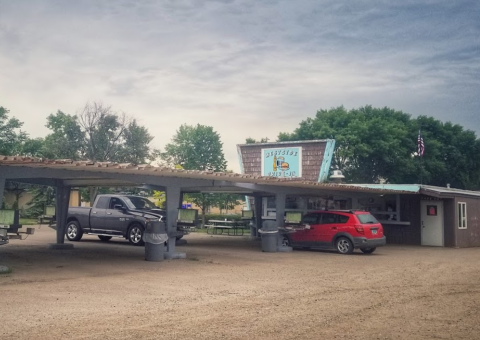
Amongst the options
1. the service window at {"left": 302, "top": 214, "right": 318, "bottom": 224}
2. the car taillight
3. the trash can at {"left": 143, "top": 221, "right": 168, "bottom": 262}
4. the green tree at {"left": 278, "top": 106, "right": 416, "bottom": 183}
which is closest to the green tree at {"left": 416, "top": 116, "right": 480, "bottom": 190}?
the green tree at {"left": 278, "top": 106, "right": 416, "bottom": 183}

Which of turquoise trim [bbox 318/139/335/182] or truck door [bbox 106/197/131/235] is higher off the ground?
turquoise trim [bbox 318/139/335/182]

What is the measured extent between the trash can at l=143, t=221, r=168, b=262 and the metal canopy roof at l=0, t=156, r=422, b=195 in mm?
1294

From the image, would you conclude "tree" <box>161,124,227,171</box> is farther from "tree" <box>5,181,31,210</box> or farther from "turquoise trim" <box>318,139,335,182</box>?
"turquoise trim" <box>318,139,335,182</box>

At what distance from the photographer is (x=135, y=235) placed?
20.6 m

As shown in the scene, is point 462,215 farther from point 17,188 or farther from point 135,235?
point 17,188

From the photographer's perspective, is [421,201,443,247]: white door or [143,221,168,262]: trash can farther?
[421,201,443,247]: white door

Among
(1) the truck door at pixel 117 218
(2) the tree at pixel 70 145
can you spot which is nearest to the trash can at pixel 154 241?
(1) the truck door at pixel 117 218

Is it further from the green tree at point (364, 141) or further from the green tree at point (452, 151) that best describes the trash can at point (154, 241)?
the green tree at point (452, 151)

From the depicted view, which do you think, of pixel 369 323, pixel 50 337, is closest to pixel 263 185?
pixel 369 323

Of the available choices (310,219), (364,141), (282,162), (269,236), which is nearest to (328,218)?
(310,219)

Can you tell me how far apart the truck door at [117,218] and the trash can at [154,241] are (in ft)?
16.4

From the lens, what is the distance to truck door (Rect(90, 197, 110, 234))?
69.6ft

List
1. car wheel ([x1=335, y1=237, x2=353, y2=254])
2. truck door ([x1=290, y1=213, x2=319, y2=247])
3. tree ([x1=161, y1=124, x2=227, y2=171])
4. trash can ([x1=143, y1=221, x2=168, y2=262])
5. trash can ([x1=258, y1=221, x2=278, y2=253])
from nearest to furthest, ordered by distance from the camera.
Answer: trash can ([x1=143, y1=221, x2=168, y2=262]) < car wheel ([x1=335, y1=237, x2=353, y2=254]) < trash can ([x1=258, y1=221, x2=278, y2=253]) < truck door ([x1=290, y1=213, x2=319, y2=247]) < tree ([x1=161, y1=124, x2=227, y2=171])

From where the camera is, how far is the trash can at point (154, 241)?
15.6 metres
